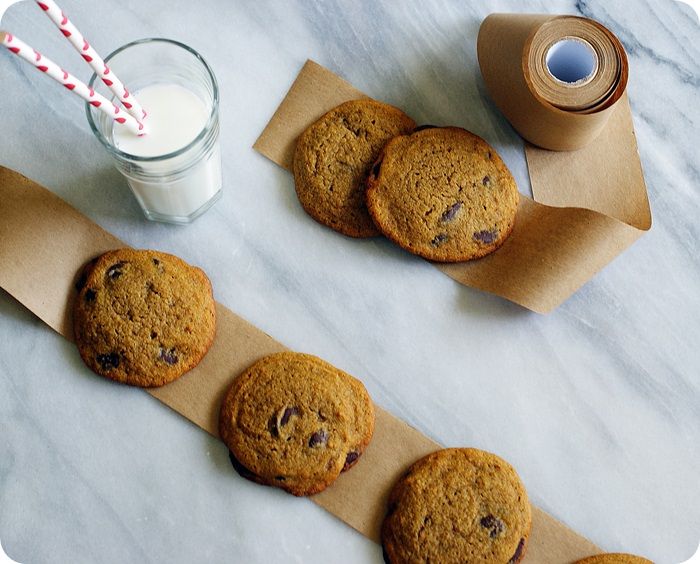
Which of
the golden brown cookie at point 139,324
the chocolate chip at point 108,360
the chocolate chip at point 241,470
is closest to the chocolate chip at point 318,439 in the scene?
the chocolate chip at point 241,470

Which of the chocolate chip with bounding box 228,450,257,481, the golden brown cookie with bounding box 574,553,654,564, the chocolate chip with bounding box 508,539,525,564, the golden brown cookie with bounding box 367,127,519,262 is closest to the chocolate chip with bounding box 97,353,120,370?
the chocolate chip with bounding box 228,450,257,481

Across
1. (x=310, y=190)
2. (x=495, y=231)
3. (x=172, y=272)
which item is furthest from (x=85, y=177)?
(x=495, y=231)

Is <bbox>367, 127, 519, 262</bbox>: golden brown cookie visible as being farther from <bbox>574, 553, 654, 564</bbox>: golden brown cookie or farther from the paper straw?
<bbox>574, 553, 654, 564</bbox>: golden brown cookie

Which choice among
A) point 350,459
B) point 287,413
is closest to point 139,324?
point 287,413

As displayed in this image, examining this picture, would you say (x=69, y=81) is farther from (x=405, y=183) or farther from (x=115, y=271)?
(x=405, y=183)

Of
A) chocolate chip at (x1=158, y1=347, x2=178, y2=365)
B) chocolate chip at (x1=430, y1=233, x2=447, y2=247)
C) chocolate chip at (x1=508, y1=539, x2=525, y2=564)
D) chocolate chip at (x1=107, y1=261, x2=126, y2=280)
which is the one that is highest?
chocolate chip at (x1=430, y1=233, x2=447, y2=247)

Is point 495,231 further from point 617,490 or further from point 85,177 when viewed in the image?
point 85,177
